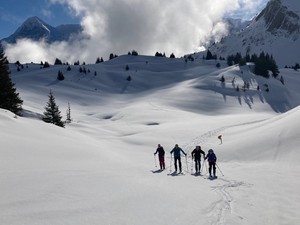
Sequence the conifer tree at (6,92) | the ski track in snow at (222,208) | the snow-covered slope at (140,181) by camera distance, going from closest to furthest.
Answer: the snow-covered slope at (140,181) → the ski track in snow at (222,208) → the conifer tree at (6,92)

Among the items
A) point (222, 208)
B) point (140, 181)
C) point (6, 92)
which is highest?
point (6, 92)

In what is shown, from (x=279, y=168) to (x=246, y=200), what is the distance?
11290 millimetres

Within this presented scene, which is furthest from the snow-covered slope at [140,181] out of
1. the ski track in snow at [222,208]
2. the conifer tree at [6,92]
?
the conifer tree at [6,92]

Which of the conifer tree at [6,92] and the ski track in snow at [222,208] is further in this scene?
the conifer tree at [6,92]

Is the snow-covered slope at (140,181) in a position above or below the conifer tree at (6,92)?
below

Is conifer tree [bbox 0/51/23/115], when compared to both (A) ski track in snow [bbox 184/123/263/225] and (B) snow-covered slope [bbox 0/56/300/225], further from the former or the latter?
(A) ski track in snow [bbox 184/123/263/225]

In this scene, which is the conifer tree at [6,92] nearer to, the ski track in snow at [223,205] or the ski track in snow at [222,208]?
the ski track in snow at [223,205]

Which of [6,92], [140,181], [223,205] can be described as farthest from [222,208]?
[6,92]

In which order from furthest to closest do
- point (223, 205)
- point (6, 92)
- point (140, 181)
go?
point (6, 92)
point (140, 181)
point (223, 205)

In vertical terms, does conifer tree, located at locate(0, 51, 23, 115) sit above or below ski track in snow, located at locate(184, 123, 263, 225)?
above

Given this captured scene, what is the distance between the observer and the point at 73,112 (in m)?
98.9

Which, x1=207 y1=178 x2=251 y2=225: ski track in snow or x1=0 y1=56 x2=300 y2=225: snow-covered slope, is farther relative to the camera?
x1=207 y1=178 x2=251 y2=225: ski track in snow

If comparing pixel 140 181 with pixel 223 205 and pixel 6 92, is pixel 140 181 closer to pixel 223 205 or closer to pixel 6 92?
pixel 223 205

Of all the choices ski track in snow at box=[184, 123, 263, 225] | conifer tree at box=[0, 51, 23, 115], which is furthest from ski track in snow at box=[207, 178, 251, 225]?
conifer tree at box=[0, 51, 23, 115]
